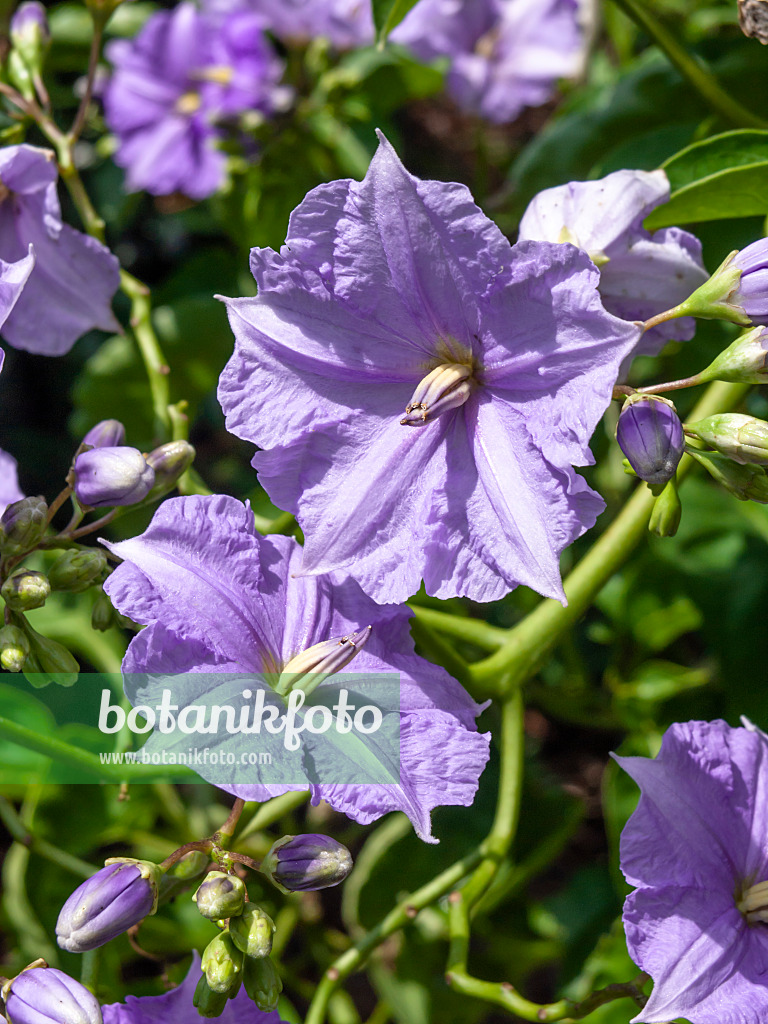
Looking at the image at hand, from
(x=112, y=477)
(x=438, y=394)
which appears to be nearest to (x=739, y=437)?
(x=438, y=394)

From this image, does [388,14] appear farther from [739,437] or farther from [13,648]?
[13,648]

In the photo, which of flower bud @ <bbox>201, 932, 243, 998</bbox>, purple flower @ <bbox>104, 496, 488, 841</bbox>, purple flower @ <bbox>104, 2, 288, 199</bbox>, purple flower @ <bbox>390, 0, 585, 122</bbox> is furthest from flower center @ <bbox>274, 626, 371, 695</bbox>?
purple flower @ <bbox>390, 0, 585, 122</bbox>

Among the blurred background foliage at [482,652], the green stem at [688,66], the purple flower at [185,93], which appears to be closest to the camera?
the green stem at [688,66]

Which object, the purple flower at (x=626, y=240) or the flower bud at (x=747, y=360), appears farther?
the purple flower at (x=626, y=240)

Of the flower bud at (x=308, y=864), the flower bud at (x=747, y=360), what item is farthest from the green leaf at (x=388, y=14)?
the flower bud at (x=308, y=864)

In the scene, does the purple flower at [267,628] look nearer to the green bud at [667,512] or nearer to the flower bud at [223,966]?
the flower bud at [223,966]

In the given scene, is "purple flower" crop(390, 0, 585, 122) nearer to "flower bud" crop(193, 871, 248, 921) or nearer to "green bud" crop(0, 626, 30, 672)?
"green bud" crop(0, 626, 30, 672)
